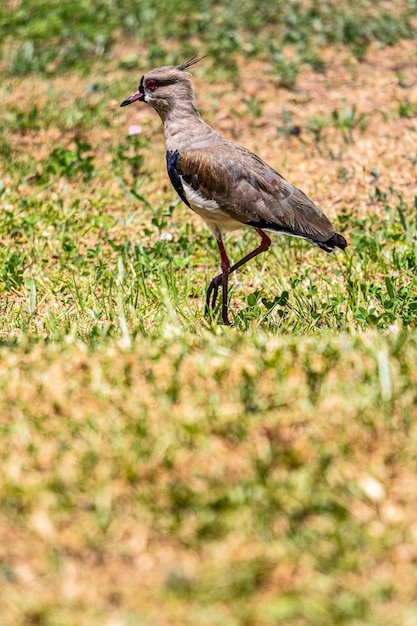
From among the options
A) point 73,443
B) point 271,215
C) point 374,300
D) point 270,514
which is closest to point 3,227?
point 271,215

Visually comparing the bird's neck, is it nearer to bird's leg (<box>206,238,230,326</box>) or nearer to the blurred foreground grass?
bird's leg (<box>206,238,230,326</box>)

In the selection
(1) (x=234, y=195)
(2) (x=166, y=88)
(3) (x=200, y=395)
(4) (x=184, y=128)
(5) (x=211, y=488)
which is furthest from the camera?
(2) (x=166, y=88)

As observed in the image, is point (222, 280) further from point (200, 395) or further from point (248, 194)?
point (200, 395)

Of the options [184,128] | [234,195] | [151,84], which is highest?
[151,84]

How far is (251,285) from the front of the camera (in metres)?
6.53

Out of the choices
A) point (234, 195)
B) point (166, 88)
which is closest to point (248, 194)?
point (234, 195)

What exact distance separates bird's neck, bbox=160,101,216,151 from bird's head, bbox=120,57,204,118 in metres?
0.04

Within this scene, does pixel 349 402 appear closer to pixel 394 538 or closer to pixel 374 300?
pixel 394 538

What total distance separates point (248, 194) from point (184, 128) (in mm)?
766

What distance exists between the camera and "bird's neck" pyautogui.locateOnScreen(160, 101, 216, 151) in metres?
5.93

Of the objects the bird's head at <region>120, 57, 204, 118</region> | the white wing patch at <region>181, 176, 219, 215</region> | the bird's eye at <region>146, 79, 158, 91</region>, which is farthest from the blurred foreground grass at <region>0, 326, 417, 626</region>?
the bird's eye at <region>146, 79, 158, 91</region>

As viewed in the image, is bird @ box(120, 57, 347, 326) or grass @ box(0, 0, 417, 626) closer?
grass @ box(0, 0, 417, 626)

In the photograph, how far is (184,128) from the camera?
603 centimetres

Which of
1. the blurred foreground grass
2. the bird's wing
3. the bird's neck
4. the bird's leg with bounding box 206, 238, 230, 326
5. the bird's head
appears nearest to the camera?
the blurred foreground grass
